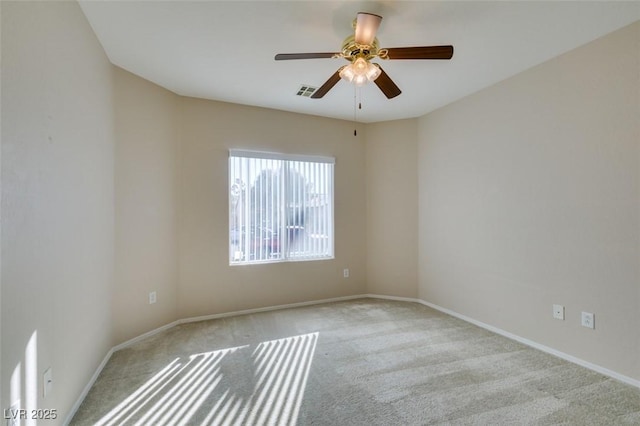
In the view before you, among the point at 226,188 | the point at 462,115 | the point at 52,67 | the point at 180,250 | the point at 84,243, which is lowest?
the point at 180,250

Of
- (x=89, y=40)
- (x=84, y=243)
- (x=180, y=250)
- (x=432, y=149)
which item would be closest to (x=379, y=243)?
(x=432, y=149)

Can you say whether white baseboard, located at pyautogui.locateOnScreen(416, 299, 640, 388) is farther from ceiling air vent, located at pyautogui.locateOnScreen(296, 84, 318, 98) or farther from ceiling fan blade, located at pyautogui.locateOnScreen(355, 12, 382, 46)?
ceiling air vent, located at pyautogui.locateOnScreen(296, 84, 318, 98)

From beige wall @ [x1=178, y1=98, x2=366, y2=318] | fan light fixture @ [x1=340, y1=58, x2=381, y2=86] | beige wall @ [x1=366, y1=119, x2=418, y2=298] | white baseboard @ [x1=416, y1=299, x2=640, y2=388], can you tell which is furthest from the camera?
beige wall @ [x1=366, y1=119, x2=418, y2=298]

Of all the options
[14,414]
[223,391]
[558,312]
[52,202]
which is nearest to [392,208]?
[558,312]

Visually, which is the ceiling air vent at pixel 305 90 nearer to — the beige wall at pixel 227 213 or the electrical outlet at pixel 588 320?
the beige wall at pixel 227 213

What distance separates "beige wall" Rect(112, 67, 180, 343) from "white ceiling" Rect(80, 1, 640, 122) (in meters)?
0.30

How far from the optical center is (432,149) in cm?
396

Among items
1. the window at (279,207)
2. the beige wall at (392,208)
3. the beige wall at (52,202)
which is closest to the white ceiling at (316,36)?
the beige wall at (52,202)

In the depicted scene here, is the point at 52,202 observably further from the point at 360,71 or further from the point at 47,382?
the point at 360,71

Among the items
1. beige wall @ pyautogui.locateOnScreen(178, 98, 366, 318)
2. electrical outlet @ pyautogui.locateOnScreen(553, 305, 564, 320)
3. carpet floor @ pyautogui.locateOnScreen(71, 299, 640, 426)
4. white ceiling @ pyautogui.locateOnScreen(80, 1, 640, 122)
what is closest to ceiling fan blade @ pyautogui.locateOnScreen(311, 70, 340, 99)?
white ceiling @ pyautogui.locateOnScreen(80, 1, 640, 122)

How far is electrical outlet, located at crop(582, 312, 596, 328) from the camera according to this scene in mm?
2359

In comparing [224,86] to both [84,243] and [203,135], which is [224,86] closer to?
[203,135]

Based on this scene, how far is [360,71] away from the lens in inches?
83.4

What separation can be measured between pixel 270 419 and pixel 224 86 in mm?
3067
